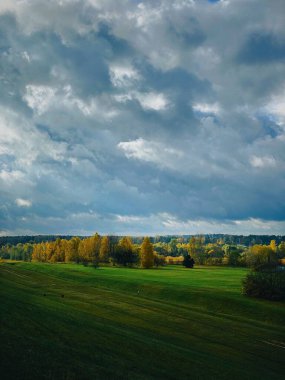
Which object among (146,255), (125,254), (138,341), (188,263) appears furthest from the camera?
(188,263)

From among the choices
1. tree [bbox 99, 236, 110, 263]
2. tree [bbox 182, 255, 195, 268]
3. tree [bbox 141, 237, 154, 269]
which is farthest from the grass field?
tree [bbox 99, 236, 110, 263]

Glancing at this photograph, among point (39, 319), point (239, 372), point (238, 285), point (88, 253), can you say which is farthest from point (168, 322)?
point (88, 253)

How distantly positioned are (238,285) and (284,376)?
53.3 meters

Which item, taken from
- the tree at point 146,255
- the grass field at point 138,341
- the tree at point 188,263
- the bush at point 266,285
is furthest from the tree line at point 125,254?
the grass field at point 138,341

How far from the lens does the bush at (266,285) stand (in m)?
63.0

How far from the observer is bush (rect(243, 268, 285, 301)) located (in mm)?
63003

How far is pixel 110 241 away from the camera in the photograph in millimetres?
172500

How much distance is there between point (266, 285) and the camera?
6488 cm

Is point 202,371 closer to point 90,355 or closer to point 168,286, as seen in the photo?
point 90,355

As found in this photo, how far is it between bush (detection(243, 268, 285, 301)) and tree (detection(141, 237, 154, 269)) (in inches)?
3088

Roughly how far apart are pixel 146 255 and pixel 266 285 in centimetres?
8273

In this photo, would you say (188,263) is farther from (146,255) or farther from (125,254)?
(125,254)

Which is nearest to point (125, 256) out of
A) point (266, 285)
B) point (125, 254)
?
point (125, 254)

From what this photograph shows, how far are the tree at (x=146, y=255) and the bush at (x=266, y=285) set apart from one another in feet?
257
